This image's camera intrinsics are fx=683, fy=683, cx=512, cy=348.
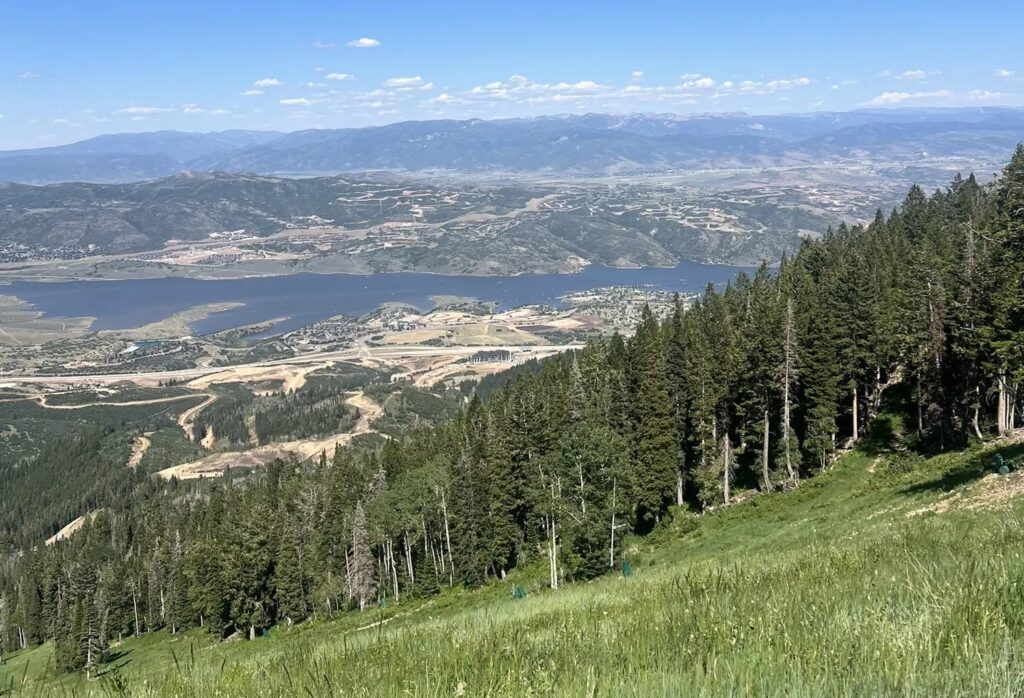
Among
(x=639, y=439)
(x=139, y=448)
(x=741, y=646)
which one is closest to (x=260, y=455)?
(x=139, y=448)

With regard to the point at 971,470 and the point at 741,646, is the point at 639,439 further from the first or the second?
the point at 741,646

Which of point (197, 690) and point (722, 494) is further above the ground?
point (197, 690)

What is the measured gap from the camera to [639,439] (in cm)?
5044

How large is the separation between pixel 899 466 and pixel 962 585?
129ft

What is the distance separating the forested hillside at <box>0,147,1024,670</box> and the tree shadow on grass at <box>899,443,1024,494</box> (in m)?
3.53

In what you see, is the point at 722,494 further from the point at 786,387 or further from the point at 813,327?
the point at 813,327

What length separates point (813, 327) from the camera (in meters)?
48.8

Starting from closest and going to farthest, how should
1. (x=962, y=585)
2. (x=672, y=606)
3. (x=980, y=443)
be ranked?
(x=962, y=585)
(x=672, y=606)
(x=980, y=443)

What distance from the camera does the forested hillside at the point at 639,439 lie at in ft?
132

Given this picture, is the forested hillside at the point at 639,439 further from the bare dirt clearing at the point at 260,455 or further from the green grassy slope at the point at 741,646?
the bare dirt clearing at the point at 260,455

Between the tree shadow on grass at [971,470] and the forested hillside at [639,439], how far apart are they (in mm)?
3526

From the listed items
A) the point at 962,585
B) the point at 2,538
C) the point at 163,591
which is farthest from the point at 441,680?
the point at 2,538

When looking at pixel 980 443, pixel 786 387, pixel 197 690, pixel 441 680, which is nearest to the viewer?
pixel 441 680

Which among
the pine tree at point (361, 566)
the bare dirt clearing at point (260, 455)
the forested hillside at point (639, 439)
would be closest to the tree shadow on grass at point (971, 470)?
the forested hillside at point (639, 439)
